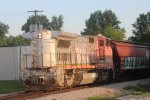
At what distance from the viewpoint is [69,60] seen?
79.0ft

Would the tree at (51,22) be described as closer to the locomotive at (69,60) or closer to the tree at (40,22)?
the tree at (40,22)

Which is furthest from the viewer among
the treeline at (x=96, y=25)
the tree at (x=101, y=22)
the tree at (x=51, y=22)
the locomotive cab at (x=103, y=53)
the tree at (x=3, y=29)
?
the tree at (x=51, y=22)

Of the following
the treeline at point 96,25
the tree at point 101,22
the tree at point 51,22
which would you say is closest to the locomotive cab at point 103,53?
the treeline at point 96,25

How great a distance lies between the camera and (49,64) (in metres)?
22.1

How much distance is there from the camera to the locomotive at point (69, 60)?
21.9 m

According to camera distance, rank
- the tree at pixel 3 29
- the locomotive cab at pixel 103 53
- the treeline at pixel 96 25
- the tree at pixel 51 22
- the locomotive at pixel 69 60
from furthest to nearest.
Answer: the tree at pixel 51 22, the tree at pixel 3 29, the treeline at pixel 96 25, the locomotive cab at pixel 103 53, the locomotive at pixel 69 60

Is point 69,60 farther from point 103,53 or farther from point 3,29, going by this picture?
point 3,29

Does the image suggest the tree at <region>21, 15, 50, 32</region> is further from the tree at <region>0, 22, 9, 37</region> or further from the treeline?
the tree at <region>0, 22, 9, 37</region>

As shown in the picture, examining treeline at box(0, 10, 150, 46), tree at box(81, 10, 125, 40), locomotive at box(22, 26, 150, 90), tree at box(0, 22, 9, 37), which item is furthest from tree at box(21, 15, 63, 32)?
locomotive at box(22, 26, 150, 90)

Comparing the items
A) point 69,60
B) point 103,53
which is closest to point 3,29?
point 103,53

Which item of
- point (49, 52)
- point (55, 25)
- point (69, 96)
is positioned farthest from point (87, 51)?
point (55, 25)

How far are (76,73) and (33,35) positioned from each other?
12.1 feet

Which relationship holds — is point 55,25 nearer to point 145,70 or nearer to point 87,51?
point 145,70

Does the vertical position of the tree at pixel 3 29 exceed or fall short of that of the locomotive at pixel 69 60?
it exceeds it
